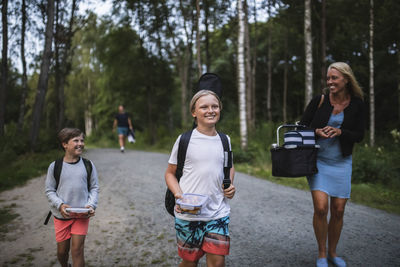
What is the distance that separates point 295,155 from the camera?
303 cm

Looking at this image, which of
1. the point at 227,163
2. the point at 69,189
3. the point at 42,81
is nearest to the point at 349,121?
the point at 227,163

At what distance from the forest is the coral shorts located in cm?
664

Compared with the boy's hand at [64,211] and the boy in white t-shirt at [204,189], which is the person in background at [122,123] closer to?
the boy's hand at [64,211]

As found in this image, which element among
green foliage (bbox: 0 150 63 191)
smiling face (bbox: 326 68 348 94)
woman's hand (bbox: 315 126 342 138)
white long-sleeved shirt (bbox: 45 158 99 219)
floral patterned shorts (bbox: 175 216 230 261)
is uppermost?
smiling face (bbox: 326 68 348 94)

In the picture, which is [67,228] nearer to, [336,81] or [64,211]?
[64,211]

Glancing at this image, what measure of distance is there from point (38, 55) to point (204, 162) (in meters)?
20.1

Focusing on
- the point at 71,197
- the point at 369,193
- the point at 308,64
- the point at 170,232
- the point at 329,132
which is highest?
the point at 308,64

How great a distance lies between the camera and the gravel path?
11.9ft

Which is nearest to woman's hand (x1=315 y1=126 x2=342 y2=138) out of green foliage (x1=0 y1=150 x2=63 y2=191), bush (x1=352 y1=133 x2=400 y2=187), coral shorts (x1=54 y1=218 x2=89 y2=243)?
coral shorts (x1=54 y1=218 x2=89 y2=243)

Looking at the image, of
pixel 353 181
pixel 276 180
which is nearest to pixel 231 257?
pixel 276 180

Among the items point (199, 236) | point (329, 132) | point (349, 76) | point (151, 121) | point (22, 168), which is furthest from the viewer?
point (151, 121)

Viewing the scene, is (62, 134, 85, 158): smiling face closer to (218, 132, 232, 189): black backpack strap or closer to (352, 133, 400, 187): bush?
(218, 132, 232, 189): black backpack strap

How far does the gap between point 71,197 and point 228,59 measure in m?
27.4

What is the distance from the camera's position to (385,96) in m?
23.3
